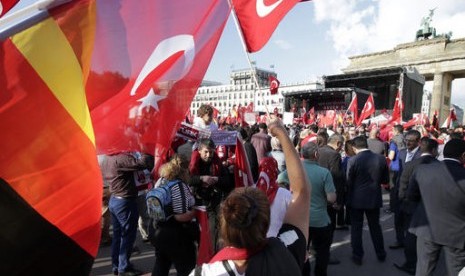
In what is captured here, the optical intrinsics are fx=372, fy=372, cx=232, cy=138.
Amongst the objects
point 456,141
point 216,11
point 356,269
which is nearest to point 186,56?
point 216,11

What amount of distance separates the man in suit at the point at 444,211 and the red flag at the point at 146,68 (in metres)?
2.73

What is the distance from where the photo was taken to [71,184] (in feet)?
6.11

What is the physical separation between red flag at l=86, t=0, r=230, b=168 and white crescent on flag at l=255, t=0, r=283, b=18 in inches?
22.8

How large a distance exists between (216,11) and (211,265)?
1.72 metres

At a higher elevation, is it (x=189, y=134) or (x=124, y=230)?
(x=189, y=134)

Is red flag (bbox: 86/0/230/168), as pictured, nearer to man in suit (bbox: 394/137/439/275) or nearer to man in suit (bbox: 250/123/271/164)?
man in suit (bbox: 394/137/439/275)

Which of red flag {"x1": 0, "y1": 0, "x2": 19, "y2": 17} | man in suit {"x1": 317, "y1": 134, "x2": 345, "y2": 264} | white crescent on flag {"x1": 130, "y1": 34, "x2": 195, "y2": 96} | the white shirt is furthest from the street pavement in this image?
red flag {"x1": 0, "y1": 0, "x2": 19, "y2": 17}

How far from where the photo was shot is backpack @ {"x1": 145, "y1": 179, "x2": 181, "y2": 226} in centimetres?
347

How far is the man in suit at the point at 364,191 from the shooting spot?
5379mm

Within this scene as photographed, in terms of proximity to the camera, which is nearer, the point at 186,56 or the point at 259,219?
the point at 259,219

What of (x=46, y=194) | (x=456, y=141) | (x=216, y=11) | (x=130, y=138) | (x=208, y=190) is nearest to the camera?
(x=46, y=194)

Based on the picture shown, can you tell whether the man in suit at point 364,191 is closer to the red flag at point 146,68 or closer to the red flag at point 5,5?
the red flag at point 146,68

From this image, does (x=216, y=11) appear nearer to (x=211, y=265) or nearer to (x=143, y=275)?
(x=211, y=265)

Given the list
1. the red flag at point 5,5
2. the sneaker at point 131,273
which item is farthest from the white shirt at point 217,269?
the sneaker at point 131,273
